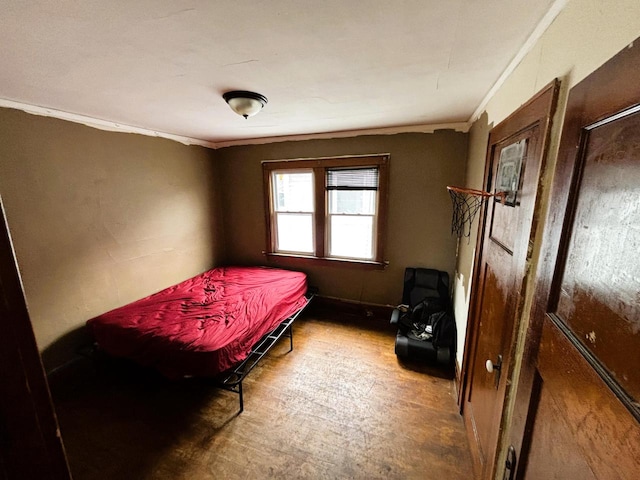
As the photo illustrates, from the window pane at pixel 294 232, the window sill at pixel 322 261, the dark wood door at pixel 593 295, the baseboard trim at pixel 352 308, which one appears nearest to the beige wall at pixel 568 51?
the dark wood door at pixel 593 295

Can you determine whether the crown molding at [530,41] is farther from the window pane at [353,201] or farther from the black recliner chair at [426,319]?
the black recliner chair at [426,319]

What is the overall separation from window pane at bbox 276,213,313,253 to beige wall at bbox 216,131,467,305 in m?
0.27

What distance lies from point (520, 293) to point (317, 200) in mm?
2534

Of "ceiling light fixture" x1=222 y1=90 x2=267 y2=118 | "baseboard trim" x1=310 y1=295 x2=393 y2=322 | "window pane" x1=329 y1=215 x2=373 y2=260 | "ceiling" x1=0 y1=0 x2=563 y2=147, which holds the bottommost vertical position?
"baseboard trim" x1=310 y1=295 x2=393 y2=322

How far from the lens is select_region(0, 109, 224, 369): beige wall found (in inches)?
75.7

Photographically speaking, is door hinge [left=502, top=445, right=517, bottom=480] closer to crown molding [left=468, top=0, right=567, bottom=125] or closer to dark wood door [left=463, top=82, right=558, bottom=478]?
dark wood door [left=463, top=82, right=558, bottom=478]

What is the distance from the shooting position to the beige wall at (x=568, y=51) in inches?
24.4

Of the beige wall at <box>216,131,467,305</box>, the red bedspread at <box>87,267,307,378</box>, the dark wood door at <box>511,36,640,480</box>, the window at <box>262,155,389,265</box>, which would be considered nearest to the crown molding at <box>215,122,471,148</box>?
the beige wall at <box>216,131,467,305</box>

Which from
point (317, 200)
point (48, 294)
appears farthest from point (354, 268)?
point (48, 294)

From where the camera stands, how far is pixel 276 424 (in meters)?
1.85

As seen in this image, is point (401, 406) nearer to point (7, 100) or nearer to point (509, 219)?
point (509, 219)

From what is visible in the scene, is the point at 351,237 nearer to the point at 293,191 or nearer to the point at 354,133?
the point at 293,191

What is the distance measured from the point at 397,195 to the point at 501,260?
1797 millimetres

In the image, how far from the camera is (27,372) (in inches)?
16.0
